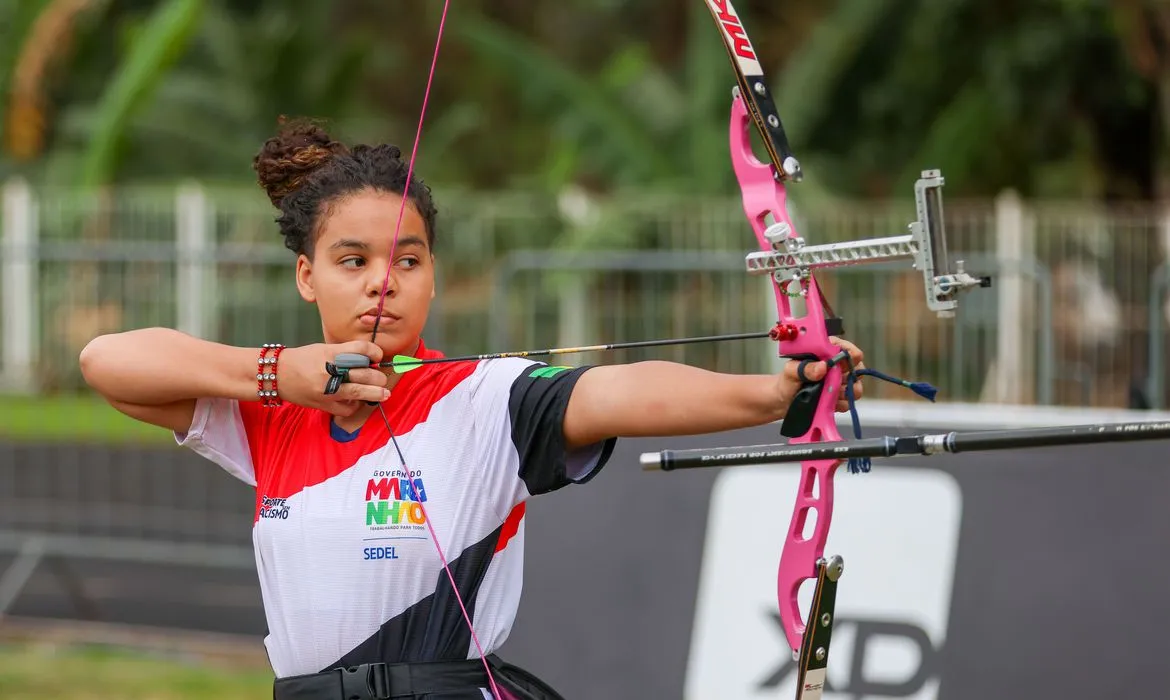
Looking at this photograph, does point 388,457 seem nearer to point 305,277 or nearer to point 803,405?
point 305,277

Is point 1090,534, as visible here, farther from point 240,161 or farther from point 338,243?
point 240,161

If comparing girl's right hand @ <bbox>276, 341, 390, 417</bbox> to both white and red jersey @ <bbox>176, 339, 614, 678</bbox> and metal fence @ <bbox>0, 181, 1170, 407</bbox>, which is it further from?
metal fence @ <bbox>0, 181, 1170, 407</bbox>

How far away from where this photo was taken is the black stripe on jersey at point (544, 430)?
98.9 inches

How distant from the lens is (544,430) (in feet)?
8.29

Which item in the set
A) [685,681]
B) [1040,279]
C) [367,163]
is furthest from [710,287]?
[367,163]

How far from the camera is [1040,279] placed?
748 cm

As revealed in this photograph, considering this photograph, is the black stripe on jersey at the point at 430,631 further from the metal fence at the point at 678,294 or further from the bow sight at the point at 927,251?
the metal fence at the point at 678,294

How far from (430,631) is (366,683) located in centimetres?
13

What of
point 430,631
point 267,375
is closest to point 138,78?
point 267,375

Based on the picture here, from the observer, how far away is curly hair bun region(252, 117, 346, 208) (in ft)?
9.13

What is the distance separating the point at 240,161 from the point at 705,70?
5061mm

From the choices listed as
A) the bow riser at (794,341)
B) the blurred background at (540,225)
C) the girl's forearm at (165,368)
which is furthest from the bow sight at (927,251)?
the blurred background at (540,225)

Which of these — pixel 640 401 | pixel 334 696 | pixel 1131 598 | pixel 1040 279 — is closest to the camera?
pixel 640 401

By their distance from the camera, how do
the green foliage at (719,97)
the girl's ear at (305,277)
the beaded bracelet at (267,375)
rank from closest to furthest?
the beaded bracelet at (267,375) < the girl's ear at (305,277) < the green foliage at (719,97)
